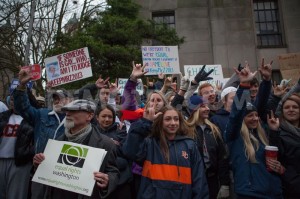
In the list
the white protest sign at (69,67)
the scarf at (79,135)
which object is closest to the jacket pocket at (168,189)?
the scarf at (79,135)

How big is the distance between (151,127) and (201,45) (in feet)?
48.0

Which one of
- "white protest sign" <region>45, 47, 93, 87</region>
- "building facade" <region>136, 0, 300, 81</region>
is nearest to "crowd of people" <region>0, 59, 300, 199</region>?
"white protest sign" <region>45, 47, 93, 87</region>

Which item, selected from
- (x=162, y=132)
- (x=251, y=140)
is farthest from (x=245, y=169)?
(x=162, y=132)

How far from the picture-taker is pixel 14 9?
1201 cm

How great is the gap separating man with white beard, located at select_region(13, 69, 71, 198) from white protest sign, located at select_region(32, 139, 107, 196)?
25.5 inches

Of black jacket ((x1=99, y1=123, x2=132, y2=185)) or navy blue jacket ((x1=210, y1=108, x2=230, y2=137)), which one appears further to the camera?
navy blue jacket ((x1=210, y1=108, x2=230, y2=137))

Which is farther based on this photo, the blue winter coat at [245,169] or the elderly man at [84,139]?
the blue winter coat at [245,169]

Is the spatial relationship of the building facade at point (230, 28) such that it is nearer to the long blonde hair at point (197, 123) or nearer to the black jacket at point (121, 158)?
the long blonde hair at point (197, 123)

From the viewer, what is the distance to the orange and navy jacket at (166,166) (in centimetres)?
294

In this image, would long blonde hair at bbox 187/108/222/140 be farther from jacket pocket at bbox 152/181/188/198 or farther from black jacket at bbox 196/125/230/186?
jacket pocket at bbox 152/181/188/198

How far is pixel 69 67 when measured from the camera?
256 inches

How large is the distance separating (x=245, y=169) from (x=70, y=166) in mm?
1872

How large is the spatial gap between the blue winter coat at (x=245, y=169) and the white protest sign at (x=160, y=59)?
4.24 meters

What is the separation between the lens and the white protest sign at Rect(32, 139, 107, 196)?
8.91ft
